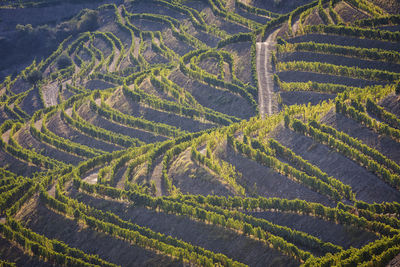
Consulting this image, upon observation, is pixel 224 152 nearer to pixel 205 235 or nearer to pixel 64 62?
pixel 205 235

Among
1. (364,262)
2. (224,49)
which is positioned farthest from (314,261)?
(224,49)

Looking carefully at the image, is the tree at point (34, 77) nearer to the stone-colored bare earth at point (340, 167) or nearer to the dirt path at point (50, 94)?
the dirt path at point (50, 94)

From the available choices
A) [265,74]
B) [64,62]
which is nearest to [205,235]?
[265,74]

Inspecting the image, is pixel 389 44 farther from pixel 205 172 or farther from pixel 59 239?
pixel 59 239

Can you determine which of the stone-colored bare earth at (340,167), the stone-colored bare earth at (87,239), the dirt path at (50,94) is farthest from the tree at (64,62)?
the stone-colored bare earth at (340,167)

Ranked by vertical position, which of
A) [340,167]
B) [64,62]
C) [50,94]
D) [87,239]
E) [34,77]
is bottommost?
[87,239]

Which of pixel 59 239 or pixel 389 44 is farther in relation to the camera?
pixel 389 44
